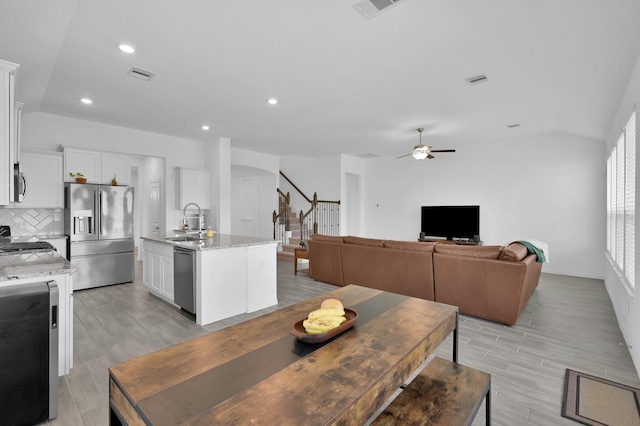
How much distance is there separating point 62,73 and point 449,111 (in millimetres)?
5346

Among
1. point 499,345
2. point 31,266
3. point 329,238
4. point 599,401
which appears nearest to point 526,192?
point 329,238

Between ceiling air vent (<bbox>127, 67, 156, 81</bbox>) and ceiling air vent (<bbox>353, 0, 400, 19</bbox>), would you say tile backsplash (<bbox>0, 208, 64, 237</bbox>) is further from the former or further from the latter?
ceiling air vent (<bbox>353, 0, 400, 19</bbox>)

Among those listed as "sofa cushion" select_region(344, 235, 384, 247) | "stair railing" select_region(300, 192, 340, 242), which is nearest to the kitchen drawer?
"sofa cushion" select_region(344, 235, 384, 247)

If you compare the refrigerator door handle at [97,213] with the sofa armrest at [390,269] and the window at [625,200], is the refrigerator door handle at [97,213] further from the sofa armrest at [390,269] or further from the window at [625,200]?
the window at [625,200]

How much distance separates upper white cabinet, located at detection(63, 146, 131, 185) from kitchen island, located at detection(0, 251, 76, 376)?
3.08 meters

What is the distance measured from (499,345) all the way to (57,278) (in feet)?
13.2

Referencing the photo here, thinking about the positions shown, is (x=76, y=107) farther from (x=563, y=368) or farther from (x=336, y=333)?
(x=563, y=368)

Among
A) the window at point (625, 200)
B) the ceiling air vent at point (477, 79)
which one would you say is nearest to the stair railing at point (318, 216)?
the ceiling air vent at point (477, 79)

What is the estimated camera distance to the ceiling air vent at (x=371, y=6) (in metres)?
2.34

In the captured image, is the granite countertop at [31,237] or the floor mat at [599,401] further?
the granite countertop at [31,237]

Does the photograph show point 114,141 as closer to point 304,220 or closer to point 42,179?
point 42,179

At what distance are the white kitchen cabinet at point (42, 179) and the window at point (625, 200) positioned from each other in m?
7.68

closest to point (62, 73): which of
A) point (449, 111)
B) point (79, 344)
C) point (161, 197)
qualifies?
point (79, 344)

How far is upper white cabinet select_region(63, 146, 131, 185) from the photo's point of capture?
5.18 metres
